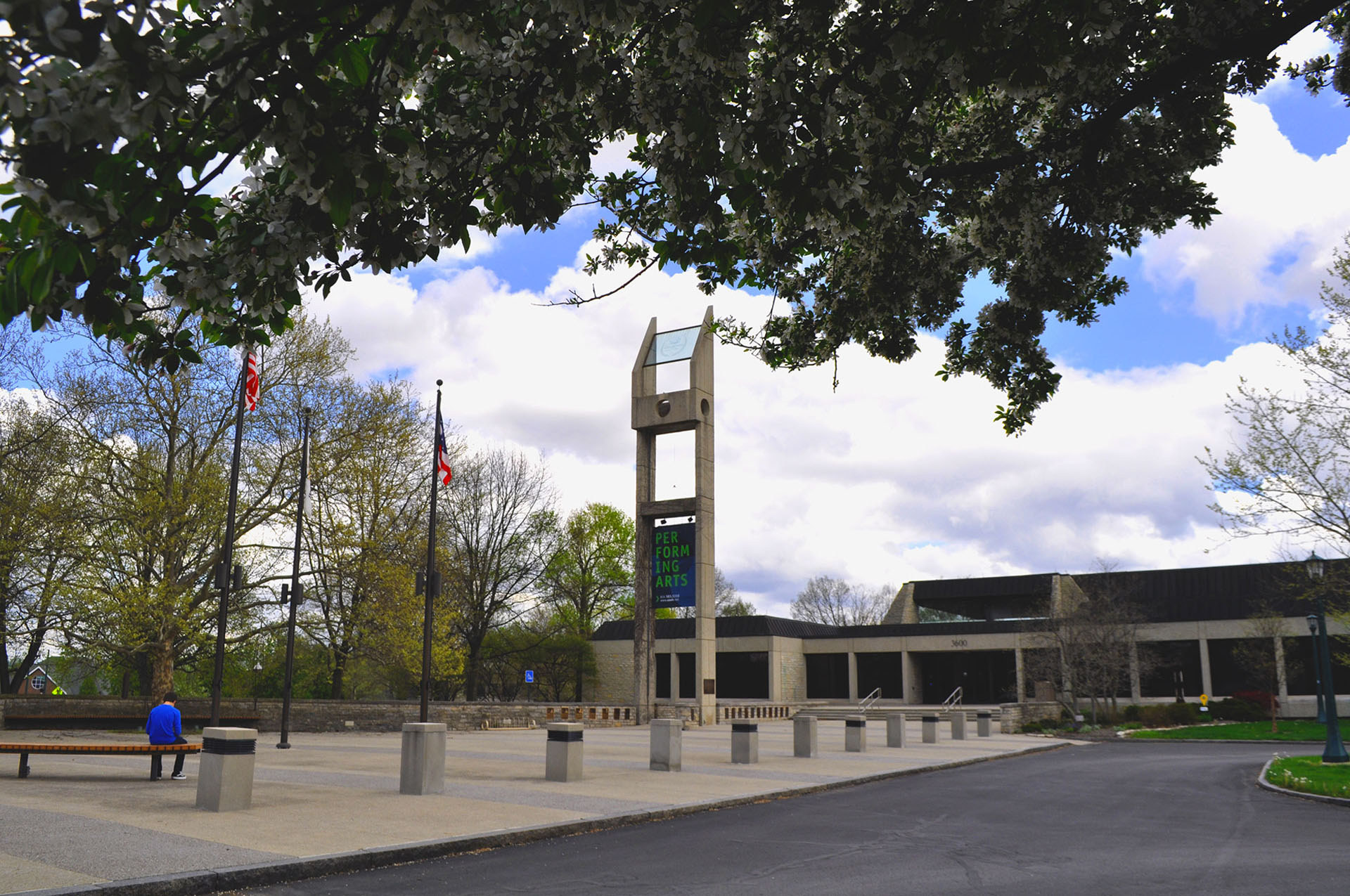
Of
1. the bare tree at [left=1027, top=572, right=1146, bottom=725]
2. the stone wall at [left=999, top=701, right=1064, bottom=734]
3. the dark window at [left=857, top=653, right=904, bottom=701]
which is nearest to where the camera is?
the bare tree at [left=1027, top=572, right=1146, bottom=725]

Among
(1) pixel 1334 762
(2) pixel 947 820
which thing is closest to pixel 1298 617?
(1) pixel 1334 762

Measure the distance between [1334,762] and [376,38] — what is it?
2435 cm

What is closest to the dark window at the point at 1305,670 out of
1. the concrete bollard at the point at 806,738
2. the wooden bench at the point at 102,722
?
the concrete bollard at the point at 806,738

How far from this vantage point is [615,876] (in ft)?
26.1

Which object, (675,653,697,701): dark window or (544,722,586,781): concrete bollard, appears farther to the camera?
(675,653,697,701): dark window

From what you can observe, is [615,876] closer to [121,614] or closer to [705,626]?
[121,614]

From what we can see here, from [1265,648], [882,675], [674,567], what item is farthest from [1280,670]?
[674,567]

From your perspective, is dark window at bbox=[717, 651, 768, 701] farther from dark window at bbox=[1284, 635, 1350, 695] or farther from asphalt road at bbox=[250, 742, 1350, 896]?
asphalt road at bbox=[250, 742, 1350, 896]

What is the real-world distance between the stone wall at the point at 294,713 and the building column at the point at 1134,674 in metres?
24.4

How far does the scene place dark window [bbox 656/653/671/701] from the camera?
60606mm

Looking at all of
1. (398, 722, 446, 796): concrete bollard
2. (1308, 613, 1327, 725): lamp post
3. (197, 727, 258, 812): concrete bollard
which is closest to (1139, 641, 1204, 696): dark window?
(1308, 613, 1327, 725): lamp post

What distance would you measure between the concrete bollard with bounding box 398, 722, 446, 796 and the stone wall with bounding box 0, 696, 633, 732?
15720mm

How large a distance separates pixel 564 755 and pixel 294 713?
17.1 meters

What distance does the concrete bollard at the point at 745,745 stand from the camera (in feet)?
62.2
